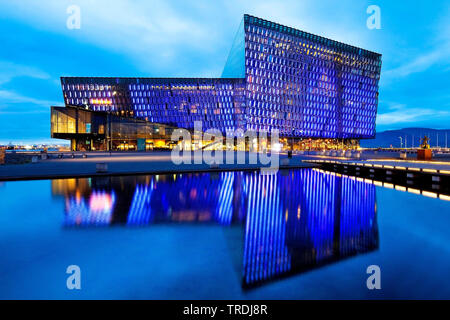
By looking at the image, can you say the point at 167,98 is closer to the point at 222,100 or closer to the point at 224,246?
the point at 222,100

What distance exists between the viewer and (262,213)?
900cm

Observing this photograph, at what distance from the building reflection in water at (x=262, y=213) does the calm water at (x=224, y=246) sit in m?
0.04

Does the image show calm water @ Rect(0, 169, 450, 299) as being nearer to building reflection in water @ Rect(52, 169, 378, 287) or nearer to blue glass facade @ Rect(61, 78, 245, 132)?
building reflection in water @ Rect(52, 169, 378, 287)

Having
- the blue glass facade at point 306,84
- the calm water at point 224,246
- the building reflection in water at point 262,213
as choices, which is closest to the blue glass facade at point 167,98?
the blue glass facade at point 306,84

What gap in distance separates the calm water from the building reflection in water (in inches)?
1.6

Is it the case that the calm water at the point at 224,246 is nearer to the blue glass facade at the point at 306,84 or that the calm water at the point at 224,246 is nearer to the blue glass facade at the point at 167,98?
the blue glass facade at the point at 167,98

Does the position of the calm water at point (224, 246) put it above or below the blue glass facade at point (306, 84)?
below

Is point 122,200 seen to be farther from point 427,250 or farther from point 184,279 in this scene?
point 427,250

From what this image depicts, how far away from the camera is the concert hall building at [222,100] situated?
78125 mm

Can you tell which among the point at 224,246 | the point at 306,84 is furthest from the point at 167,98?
the point at 224,246

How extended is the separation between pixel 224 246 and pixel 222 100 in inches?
3076

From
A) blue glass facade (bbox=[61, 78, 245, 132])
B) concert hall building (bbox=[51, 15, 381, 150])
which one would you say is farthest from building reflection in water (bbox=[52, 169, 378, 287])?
concert hall building (bbox=[51, 15, 381, 150])

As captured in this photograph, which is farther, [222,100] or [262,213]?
[222,100]
